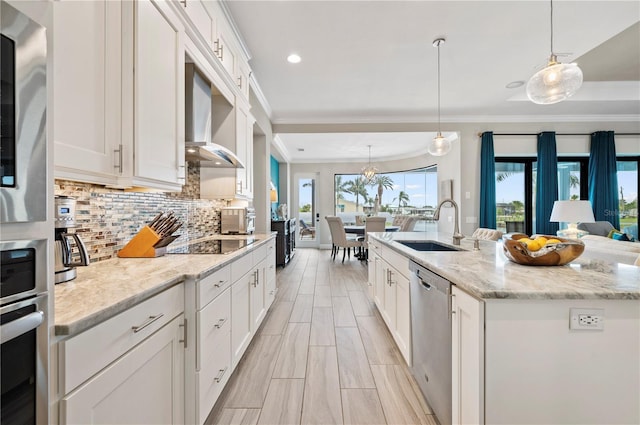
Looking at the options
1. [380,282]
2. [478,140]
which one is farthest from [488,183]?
[380,282]

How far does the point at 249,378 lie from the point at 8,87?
193 cm

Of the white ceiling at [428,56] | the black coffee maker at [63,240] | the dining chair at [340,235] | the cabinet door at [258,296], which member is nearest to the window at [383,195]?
the dining chair at [340,235]

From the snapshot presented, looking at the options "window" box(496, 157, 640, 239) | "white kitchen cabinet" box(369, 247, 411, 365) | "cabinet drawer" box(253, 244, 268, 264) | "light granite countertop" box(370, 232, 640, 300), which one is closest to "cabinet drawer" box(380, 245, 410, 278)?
"white kitchen cabinet" box(369, 247, 411, 365)

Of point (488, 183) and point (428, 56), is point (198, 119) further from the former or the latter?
point (488, 183)

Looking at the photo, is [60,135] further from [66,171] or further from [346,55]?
[346,55]

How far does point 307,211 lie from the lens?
324 inches

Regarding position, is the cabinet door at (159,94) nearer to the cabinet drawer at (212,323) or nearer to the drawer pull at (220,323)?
the cabinet drawer at (212,323)

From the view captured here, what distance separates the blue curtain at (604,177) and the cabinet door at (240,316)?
6.21 m

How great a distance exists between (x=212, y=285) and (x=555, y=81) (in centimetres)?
276

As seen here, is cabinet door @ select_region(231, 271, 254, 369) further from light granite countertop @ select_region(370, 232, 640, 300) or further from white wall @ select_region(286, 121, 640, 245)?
white wall @ select_region(286, 121, 640, 245)

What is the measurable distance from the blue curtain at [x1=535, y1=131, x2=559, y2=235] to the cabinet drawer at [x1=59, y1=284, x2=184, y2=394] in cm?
603

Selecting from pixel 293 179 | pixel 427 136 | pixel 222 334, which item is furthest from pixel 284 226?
pixel 222 334

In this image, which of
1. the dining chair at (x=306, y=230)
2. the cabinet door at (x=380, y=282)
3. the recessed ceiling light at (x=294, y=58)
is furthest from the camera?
the dining chair at (x=306, y=230)

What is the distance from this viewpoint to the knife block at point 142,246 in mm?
1594
